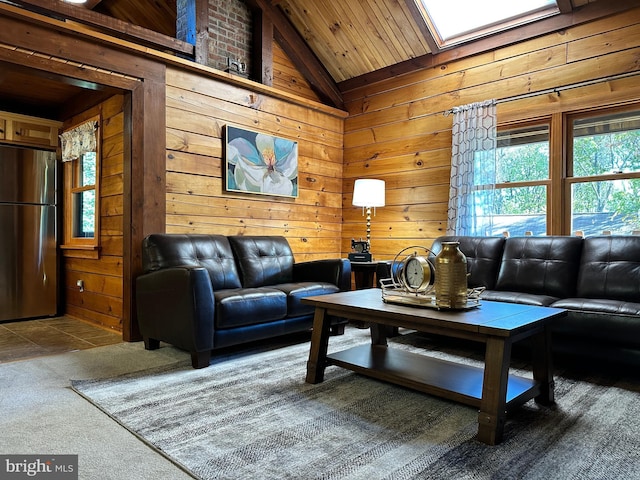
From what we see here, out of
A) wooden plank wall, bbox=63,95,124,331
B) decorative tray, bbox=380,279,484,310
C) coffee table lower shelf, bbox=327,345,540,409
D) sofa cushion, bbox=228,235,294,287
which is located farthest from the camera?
wooden plank wall, bbox=63,95,124,331

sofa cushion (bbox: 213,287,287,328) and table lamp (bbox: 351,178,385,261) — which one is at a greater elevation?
table lamp (bbox: 351,178,385,261)

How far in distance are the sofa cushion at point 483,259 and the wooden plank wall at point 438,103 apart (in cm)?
72

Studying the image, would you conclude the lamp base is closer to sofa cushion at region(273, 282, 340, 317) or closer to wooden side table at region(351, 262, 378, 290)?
wooden side table at region(351, 262, 378, 290)

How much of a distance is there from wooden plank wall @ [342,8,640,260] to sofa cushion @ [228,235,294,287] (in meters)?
1.42

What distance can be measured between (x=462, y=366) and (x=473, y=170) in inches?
90.8

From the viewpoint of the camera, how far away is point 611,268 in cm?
303

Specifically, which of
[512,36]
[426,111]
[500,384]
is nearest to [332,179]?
[426,111]

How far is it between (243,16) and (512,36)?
8.51 feet

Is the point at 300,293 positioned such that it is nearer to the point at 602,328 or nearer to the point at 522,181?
the point at 602,328

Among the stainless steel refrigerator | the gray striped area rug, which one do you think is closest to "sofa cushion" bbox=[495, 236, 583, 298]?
the gray striped area rug

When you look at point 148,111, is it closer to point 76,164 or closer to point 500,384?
point 76,164

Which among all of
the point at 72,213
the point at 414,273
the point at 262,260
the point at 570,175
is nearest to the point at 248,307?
the point at 262,260

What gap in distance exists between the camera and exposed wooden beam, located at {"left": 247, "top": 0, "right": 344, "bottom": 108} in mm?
4598

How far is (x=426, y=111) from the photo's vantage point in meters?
4.61
